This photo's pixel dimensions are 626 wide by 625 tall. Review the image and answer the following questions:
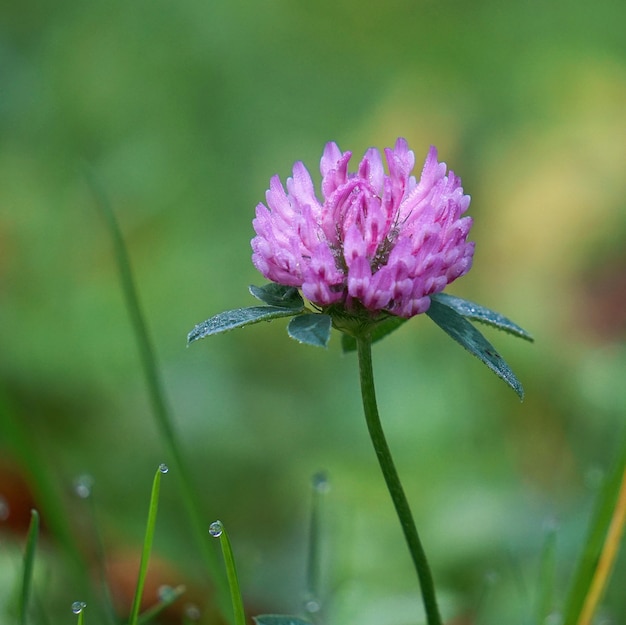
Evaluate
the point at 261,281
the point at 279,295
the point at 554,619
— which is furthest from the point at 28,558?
the point at 261,281

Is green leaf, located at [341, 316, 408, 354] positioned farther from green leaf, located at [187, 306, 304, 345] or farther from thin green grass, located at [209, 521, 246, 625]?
thin green grass, located at [209, 521, 246, 625]

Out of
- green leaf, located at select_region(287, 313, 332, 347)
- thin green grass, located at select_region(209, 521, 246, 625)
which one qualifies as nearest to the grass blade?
thin green grass, located at select_region(209, 521, 246, 625)

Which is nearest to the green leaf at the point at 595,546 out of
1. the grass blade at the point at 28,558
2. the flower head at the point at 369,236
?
the flower head at the point at 369,236

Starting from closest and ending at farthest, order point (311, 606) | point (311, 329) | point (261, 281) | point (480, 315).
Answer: point (311, 329) → point (480, 315) → point (311, 606) → point (261, 281)

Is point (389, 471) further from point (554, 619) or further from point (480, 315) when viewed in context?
point (554, 619)

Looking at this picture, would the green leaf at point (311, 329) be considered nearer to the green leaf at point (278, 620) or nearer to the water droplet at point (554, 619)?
the green leaf at point (278, 620)

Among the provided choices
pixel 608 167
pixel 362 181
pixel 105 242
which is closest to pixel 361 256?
pixel 362 181
